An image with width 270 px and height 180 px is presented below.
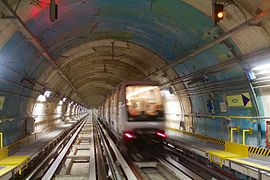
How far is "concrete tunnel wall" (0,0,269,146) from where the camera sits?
943cm

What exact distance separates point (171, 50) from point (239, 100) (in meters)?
4.43

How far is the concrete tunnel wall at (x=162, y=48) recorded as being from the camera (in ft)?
30.9

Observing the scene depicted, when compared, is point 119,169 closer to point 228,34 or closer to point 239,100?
point 239,100

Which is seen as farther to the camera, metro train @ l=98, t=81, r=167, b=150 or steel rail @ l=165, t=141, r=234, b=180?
metro train @ l=98, t=81, r=167, b=150

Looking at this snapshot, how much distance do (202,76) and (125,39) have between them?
476 cm

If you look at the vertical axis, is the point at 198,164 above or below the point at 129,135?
below

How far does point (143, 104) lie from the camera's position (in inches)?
500

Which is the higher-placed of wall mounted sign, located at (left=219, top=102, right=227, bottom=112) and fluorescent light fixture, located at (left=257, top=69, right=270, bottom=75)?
fluorescent light fixture, located at (left=257, top=69, right=270, bottom=75)

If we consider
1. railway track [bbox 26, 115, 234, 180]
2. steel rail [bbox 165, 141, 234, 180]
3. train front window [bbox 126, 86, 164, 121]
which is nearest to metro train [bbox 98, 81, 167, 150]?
train front window [bbox 126, 86, 164, 121]

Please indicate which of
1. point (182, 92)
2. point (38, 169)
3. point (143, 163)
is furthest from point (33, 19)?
point (182, 92)

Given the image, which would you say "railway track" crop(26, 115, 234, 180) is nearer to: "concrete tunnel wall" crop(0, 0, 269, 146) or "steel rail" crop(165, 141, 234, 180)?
"steel rail" crop(165, 141, 234, 180)

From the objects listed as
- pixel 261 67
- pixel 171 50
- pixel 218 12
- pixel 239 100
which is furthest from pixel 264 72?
pixel 171 50

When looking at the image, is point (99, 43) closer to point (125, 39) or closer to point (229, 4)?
point (125, 39)

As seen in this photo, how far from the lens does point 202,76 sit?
13195 millimetres
